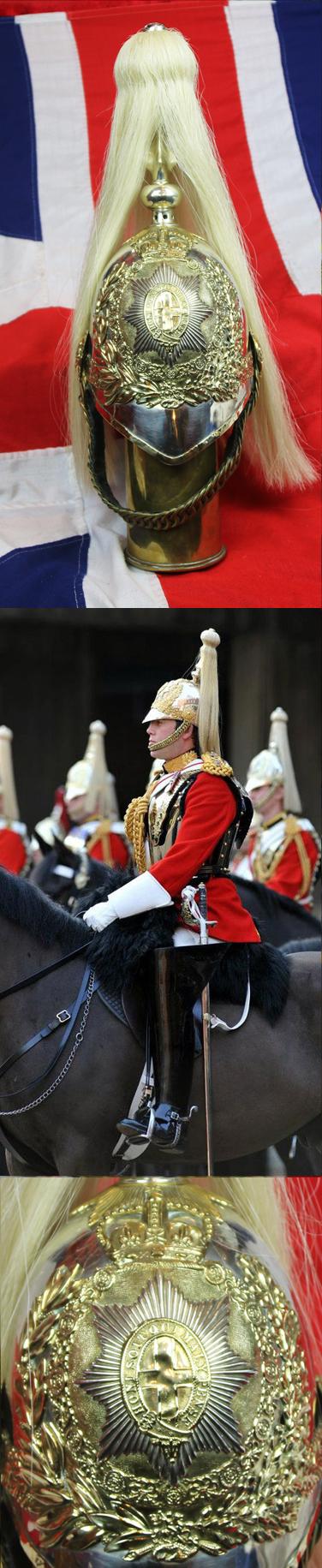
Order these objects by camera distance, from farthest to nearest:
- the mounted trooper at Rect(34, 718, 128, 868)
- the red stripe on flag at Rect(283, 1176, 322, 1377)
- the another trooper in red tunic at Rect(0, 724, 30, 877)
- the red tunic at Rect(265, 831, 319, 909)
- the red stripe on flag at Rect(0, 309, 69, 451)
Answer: the red tunic at Rect(265, 831, 319, 909)
the mounted trooper at Rect(34, 718, 128, 868)
the another trooper in red tunic at Rect(0, 724, 30, 877)
the red stripe on flag at Rect(0, 309, 69, 451)
the red stripe on flag at Rect(283, 1176, 322, 1377)

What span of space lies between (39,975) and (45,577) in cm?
55

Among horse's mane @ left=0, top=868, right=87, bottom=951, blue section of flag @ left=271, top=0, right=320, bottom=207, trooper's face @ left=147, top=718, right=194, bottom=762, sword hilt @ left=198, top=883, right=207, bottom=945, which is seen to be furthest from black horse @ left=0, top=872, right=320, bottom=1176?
blue section of flag @ left=271, top=0, right=320, bottom=207

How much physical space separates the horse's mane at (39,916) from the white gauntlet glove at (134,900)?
5cm

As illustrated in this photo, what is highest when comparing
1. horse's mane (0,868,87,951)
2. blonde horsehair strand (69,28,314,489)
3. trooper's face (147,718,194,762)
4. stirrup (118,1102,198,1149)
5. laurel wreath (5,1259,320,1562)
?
blonde horsehair strand (69,28,314,489)

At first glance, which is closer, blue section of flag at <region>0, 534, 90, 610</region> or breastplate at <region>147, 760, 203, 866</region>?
breastplate at <region>147, 760, 203, 866</region>

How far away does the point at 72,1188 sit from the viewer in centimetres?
184

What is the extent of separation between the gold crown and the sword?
11cm

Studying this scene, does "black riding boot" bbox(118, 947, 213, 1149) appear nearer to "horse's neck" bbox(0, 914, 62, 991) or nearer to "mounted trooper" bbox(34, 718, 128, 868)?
"horse's neck" bbox(0, 914, 62, 991)

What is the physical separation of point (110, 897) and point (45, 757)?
91 centimetres

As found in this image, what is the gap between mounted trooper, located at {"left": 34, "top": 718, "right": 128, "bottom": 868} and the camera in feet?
8.41

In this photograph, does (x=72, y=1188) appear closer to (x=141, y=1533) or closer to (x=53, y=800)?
(x=141, y=1533)

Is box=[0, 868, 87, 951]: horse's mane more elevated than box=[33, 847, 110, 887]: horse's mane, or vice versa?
box=[0, 868, 87, 951]: horse's mane

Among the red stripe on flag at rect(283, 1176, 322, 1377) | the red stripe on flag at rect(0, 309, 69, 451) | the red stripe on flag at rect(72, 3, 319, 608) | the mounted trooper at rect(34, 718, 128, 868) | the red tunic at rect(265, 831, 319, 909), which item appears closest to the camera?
the red stripe on flag at rect(283, 1176, 322, 1377)

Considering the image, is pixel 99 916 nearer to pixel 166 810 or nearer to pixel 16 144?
pixel 166 810
